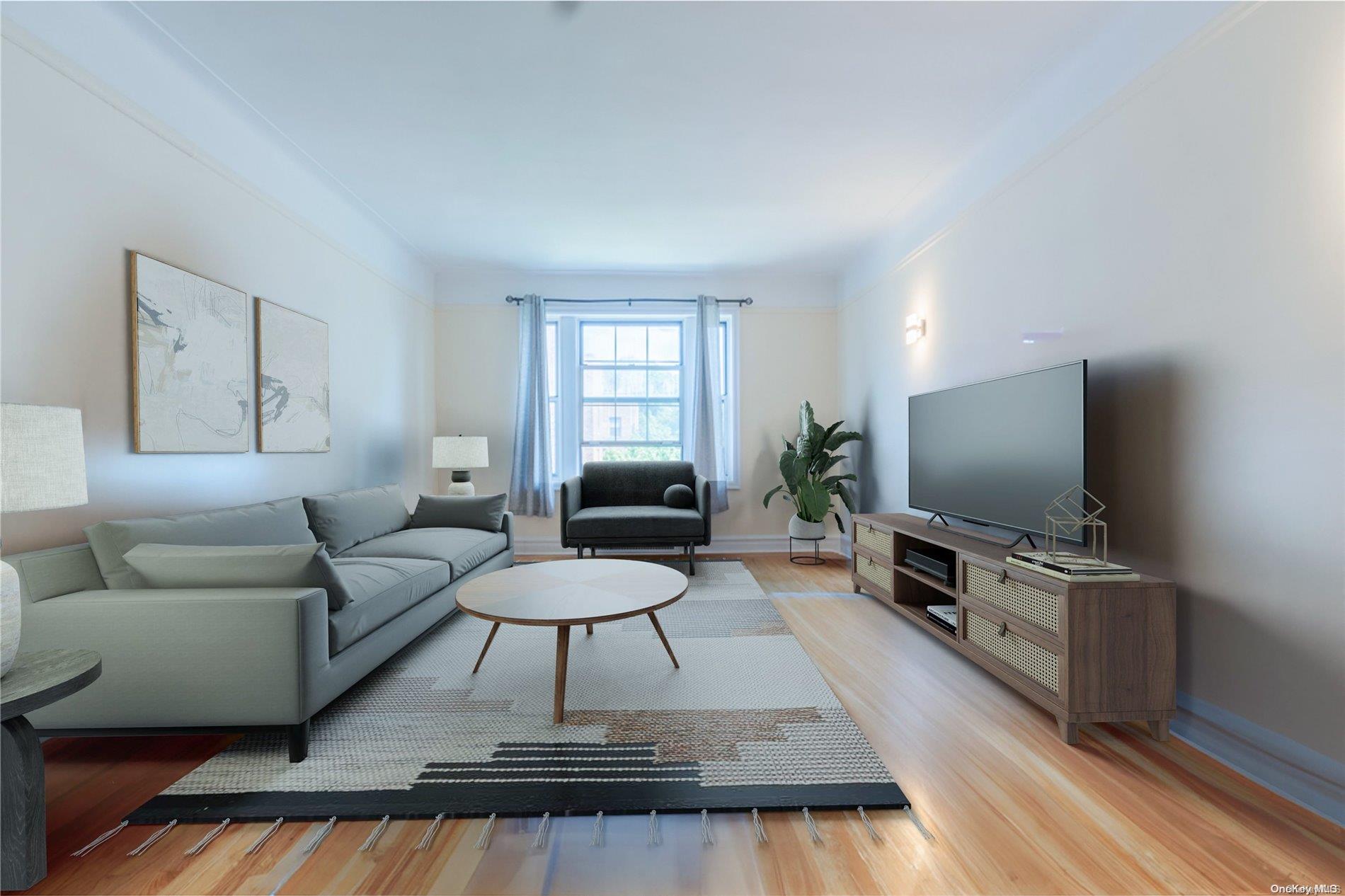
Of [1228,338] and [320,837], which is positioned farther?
[1228,338]

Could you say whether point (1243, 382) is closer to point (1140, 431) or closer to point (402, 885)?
point (1140, 431)

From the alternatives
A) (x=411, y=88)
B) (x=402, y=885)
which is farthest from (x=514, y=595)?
(x=411, y=88)

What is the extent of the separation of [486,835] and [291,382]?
2707mm

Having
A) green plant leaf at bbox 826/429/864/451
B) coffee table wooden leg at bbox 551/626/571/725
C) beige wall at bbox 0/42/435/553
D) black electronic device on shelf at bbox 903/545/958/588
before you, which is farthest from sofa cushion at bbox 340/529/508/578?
green plant leaf at bbox 826/429/864/451

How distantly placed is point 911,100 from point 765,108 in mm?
674

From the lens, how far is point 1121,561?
85.5 inches

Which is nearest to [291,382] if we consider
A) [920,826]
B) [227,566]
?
[227,566]

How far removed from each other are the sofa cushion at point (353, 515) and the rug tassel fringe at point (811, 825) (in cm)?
258

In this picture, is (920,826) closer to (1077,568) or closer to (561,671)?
(1077,568)

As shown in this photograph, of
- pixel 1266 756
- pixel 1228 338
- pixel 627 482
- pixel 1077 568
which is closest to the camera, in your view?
pixel 1266 756

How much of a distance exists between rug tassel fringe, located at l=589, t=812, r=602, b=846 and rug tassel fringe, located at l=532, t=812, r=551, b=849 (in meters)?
0.12

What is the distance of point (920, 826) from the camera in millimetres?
1483

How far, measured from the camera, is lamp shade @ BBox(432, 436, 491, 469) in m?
4.54

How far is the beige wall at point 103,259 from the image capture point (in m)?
1.81
